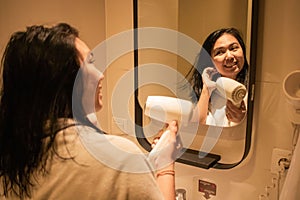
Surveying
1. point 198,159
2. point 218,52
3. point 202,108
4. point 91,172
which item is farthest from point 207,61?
point 91,172

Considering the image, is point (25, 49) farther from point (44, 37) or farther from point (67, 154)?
point (67, 154)

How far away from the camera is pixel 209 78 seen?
1204 millimetres

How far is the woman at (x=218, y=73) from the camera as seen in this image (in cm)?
114

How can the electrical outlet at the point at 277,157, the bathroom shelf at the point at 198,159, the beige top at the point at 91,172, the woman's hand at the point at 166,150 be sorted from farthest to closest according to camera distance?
1. the bathroom shelf at the point at 198,159
2. the electrical outlet at the point at 277,157
3. the woman's hand at the point at 166,150
4. the beige top at the point at 91,172

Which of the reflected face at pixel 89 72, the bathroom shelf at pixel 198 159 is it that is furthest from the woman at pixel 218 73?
the reflected face at pixel 89 72

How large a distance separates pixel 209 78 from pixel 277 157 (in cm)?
35

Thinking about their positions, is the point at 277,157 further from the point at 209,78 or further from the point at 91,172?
the point at 91,172

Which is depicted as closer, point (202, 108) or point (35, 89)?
point (35, 89)

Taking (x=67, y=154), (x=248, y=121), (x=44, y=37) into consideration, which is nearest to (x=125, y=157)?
(x=67, y=154)

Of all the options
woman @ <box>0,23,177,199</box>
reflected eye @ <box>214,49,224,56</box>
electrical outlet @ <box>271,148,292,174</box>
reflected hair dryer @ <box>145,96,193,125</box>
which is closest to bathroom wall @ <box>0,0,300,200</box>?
electrical outlet @ <box>271,148,292,174</box>

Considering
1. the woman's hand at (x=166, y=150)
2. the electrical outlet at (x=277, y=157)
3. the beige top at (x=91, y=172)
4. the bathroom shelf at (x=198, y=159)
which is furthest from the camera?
the bathroom shelf at (x=198, y=159)

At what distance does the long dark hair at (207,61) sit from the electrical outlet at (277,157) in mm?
251

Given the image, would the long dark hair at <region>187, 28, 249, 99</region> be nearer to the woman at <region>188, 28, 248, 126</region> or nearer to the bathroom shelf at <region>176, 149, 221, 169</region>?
the woman at <region>188, 28, 248, 126</region>

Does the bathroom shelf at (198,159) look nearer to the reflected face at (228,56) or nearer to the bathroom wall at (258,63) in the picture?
the bathroom wall at (258,63)
